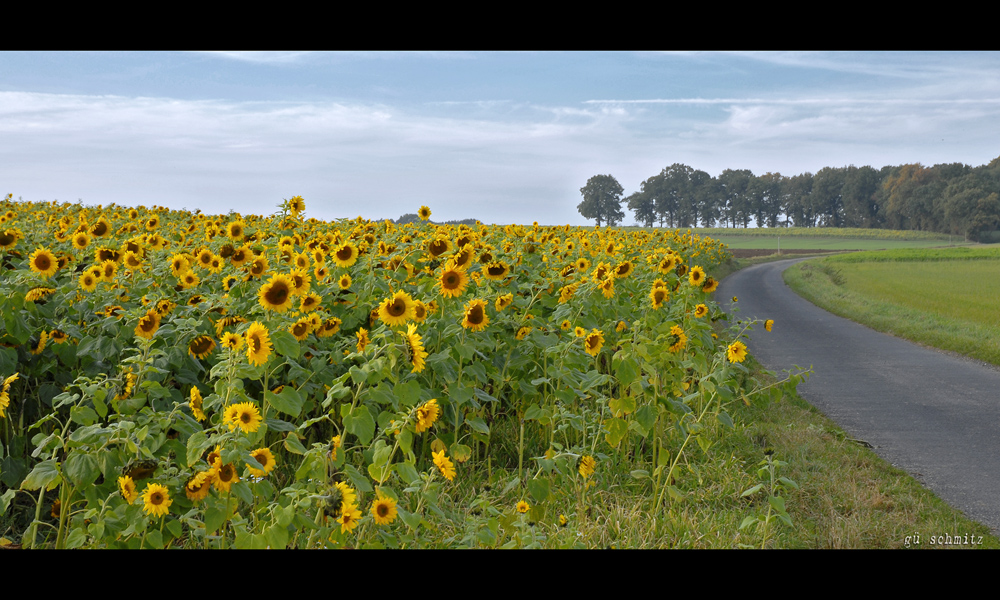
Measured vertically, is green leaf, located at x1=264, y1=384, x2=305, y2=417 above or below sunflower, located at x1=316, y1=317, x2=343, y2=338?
below

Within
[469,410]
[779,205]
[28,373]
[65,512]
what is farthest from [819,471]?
[779,205]

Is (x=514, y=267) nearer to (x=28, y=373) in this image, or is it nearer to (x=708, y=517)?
(x=708, y=517)

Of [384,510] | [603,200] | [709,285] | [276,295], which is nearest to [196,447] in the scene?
[384,510]

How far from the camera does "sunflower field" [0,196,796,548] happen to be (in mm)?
2953

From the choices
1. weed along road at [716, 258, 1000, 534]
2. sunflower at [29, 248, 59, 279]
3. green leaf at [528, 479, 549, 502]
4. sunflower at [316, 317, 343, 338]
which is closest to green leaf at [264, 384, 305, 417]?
sunflower at [316, 317, 343, 338]

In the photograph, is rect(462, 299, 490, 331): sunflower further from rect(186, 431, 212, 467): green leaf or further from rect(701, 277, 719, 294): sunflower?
rect(701, 277, 719, 294): sunflower

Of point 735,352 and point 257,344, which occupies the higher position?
point 257,344

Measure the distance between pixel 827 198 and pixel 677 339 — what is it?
133 meters

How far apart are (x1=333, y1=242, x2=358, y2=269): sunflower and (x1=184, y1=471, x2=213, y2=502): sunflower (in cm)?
252

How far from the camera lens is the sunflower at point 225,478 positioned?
2803 mm

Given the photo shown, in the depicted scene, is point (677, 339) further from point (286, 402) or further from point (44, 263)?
point (44, 263)

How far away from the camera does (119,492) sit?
3053 millimetres

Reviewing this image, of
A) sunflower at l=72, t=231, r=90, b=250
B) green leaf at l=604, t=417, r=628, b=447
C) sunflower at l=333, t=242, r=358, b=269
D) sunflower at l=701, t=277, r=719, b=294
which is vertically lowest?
green leaf at l=604, t=417, r=628, b=447

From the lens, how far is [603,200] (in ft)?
284
